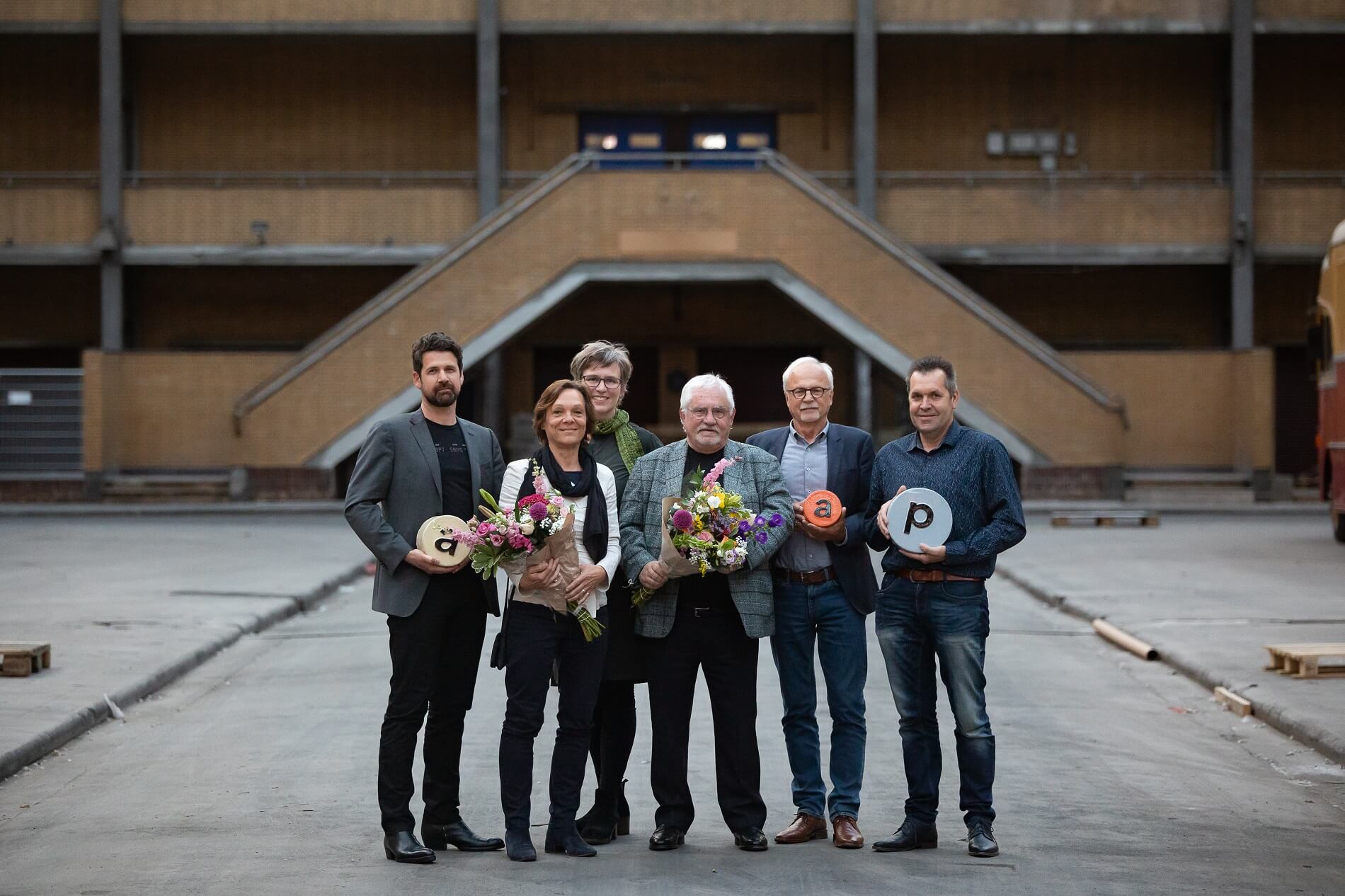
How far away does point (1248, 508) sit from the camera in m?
29.1

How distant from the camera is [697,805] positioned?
8234 mm

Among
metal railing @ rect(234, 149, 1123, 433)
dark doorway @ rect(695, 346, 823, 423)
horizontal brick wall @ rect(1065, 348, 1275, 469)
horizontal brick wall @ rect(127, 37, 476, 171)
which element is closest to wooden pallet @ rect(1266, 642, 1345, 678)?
metal railing @ rect(234, 149, 1123, 433)

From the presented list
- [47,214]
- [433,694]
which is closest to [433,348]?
[433,694]

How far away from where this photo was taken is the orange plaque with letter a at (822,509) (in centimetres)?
734

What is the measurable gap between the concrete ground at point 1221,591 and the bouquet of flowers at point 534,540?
180 inches

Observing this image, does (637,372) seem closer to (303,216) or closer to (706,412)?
(303,216)

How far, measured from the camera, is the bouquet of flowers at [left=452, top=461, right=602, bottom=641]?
22.9ft

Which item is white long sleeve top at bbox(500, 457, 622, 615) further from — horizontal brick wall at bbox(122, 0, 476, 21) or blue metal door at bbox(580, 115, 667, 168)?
blue metal door at bbox(580, 115, 667, 168)

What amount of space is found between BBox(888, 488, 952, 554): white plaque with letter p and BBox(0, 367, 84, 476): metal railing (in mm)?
25689

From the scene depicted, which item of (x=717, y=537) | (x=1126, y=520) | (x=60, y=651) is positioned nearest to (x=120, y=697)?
(x=60, y=651)

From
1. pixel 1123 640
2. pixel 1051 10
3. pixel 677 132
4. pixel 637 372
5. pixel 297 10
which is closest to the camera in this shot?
pixel 1123 640

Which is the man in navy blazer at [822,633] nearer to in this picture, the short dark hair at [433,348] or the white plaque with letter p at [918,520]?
the white plaque with letter p at [918,520]

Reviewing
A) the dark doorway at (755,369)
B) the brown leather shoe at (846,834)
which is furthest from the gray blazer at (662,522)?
the dark doorway at (755,369)

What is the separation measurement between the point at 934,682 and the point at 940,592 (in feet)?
1.41
